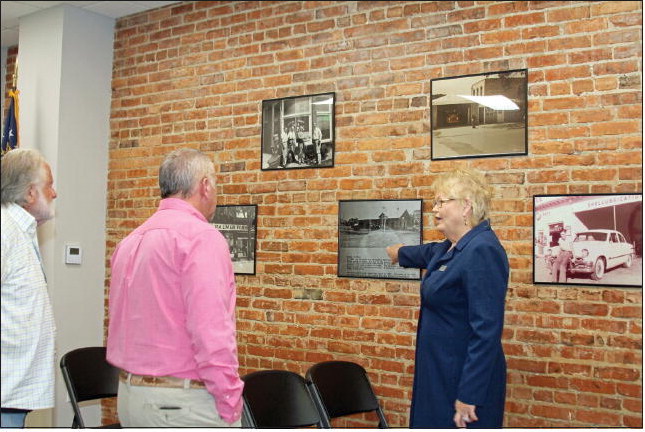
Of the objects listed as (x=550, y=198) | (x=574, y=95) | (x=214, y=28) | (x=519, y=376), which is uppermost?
(x=214, y=28)

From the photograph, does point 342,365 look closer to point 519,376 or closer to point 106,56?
point 519,376

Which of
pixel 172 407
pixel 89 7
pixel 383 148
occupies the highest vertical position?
pixel 89 7

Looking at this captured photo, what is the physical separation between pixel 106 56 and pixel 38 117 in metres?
0.71

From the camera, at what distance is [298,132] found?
4.34 meters

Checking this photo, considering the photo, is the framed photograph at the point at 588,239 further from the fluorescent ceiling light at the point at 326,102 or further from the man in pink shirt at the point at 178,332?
the man in pink shirt at the point at 178,332

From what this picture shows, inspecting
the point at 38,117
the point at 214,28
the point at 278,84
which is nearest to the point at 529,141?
the point at 278,84

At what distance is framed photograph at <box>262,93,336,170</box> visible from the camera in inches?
166

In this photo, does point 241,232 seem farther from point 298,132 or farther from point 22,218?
point 22,218

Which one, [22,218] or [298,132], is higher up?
[298,132]

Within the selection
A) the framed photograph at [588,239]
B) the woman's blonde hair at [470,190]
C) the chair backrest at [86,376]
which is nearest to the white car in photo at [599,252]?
the framed photograph at [588,239]

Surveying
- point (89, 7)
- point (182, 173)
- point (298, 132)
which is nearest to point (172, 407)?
point (182, 173)

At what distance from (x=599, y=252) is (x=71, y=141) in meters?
3.70

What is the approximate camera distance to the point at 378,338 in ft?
13.0

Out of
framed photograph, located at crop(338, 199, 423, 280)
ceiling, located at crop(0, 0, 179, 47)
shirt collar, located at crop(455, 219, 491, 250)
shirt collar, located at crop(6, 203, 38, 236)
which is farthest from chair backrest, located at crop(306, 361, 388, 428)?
ceiling, located at crop(0, 0, 179, 47)
